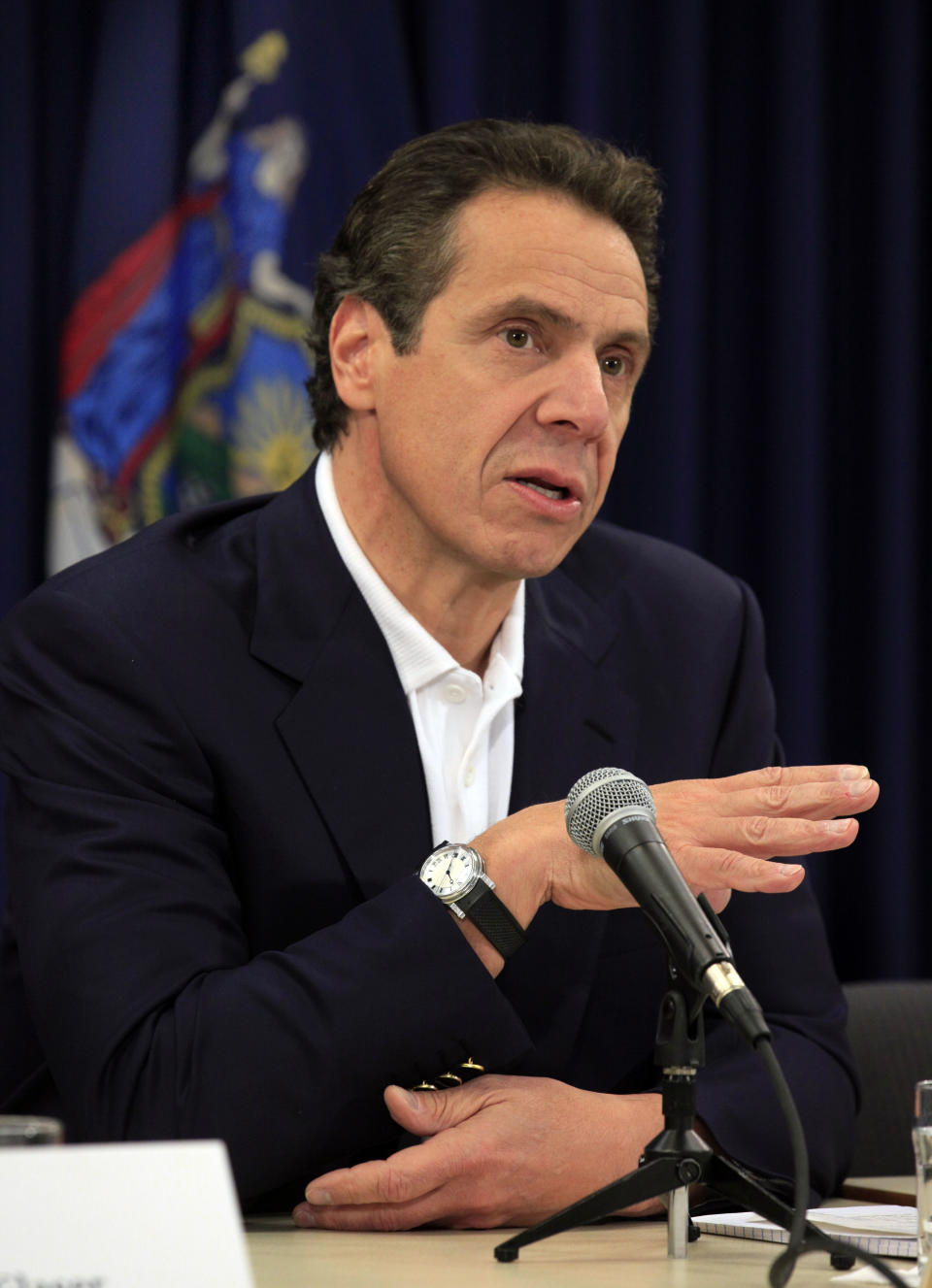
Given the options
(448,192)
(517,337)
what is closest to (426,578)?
(517,337)

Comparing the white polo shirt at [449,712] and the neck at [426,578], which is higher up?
the neck at [426,578]

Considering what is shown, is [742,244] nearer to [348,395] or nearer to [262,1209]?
[348,395]

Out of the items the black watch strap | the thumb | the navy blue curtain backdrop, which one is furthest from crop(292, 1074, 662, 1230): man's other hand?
the navy blue curtain backdrop

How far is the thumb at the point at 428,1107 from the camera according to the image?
4.59 feet

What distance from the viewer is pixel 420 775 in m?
1.74

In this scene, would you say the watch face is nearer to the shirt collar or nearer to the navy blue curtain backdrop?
the shirt collar

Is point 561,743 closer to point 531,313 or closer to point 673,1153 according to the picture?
point 531,313

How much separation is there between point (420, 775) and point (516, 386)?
424mm

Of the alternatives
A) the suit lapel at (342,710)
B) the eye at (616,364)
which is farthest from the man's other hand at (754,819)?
the eye at (616,364)

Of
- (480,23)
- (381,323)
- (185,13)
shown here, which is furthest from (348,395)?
(480,23)

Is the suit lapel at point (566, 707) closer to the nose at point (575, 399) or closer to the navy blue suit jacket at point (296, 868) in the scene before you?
the navy blue suit jacket at point (296, 868)

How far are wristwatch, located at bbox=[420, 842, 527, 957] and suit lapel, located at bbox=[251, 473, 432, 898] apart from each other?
23 centimetres

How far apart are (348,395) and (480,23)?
1.27 metres

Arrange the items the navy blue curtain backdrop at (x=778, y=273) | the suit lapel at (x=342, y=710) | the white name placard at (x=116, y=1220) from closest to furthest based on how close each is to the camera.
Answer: the white name placard at (x=116, y=1220)
the suit lapel at (x=342, y=710)
the navy blue curtain backdrop at (x=778, y=273)
